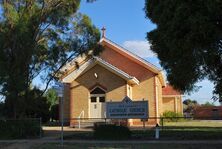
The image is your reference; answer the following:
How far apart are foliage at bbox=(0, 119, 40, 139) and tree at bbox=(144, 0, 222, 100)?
9.25 meters

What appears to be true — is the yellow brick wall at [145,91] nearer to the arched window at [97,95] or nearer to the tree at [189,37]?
the arched window at [97,95]

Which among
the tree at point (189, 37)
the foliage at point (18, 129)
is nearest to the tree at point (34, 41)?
the foliage at point (18, 129)

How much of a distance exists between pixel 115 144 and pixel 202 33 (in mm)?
7127

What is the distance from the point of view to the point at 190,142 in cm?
2166

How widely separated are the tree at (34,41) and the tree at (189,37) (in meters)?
7.93

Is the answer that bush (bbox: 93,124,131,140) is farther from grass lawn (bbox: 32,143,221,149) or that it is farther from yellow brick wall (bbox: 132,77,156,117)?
yellow brick wall (bbox: 132,77,156,117)

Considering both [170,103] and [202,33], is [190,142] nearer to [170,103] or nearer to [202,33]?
[202,33]

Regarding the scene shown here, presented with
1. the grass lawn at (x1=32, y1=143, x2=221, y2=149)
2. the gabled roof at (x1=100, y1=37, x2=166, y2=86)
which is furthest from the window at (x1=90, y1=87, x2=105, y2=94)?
the grass lawn at (x1=32, y1=143, x2=221, y2=149)

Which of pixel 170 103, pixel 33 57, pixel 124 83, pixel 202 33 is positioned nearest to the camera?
pixel 202 33

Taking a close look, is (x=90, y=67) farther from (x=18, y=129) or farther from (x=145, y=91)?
(x=18, y=129)

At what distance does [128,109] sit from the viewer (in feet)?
86.7

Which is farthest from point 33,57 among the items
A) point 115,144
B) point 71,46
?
point 115,144

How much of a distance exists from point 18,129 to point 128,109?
634 centimetres

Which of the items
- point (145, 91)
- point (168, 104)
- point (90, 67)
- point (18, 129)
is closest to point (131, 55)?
point (145, 91)
